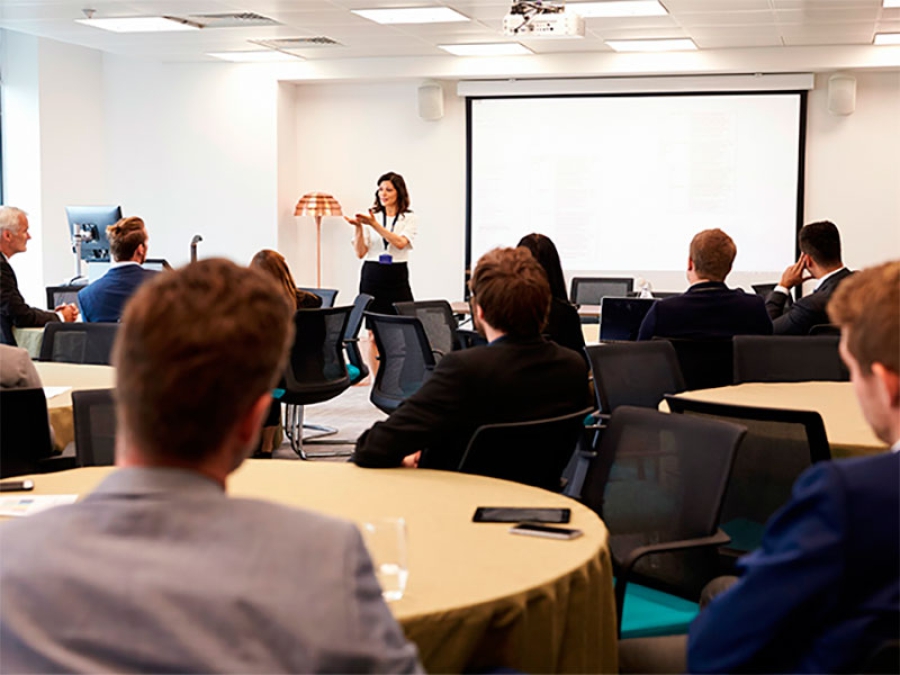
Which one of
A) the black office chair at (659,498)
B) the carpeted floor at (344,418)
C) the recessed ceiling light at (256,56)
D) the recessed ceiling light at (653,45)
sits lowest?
the carpeted floor at (344,418)

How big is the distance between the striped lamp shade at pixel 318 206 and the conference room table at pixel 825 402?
24.7 ft

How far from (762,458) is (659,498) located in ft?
1.41

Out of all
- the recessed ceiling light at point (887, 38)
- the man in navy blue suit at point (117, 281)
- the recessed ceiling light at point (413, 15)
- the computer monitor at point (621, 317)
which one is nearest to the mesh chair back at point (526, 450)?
the man in navy blue suit at point (117, 281)

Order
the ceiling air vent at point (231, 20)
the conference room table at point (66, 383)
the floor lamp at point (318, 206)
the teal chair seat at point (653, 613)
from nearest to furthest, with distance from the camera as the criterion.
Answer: the teal chair seat at point (653, 613)
the conference room table at point (66, 383)
the ceiling air vent at point (231, 20)
the floor lamp at point (318, 206)

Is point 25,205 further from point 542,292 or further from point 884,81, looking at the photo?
point 542,292

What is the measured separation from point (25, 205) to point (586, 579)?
406 inches

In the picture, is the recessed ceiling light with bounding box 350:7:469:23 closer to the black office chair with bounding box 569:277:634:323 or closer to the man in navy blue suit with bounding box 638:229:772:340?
the black office chair with bounding box 569:277:634:323

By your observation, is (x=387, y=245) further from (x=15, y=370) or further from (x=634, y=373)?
(x=15, y=370)

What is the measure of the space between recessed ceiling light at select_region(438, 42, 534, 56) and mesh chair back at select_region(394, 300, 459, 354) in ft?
14.3

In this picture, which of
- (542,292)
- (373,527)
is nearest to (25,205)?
(542,292)

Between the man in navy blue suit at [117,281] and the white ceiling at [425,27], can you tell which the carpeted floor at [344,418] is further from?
the white ceiling at [425,27]

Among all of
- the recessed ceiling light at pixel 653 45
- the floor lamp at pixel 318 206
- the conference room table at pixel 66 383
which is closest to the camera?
the conference room table at pixel 66 383

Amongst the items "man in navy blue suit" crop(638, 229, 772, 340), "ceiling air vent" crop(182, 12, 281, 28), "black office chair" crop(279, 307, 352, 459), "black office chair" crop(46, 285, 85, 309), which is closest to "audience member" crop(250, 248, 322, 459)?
"black office chair" crop(279, 307, 352, 459)

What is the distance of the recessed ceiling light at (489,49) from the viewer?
1060cm
